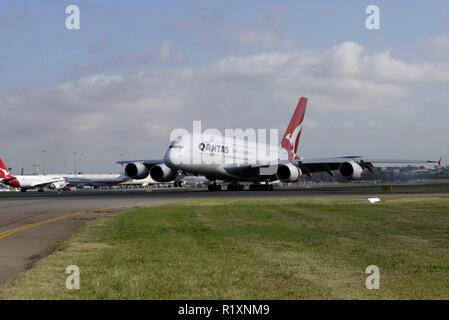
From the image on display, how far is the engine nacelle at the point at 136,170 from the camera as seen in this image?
5581cm

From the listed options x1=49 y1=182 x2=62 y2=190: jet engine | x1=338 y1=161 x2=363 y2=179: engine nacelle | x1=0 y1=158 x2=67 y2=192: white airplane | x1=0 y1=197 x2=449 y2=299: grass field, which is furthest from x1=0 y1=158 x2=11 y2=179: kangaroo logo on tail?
x1=0 y1=197 x2=449 y2=299: grass field

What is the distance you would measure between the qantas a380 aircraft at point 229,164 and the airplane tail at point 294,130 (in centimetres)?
783

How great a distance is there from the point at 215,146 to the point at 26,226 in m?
34.8

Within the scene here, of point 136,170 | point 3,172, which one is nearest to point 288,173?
point 136,170

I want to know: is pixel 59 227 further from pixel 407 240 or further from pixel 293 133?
pixel 293 133

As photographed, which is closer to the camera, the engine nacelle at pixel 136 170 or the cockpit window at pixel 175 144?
the cockpit window at pixel 175 144

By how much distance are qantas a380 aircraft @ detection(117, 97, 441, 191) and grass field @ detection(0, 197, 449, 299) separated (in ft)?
101

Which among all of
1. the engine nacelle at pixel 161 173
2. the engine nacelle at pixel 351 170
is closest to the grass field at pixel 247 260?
the engine nacelle at pixel 351 170

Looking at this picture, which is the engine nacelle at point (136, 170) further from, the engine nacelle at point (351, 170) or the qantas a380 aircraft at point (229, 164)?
the engine nacelle at point (351, 170)

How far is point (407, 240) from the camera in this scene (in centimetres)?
1377

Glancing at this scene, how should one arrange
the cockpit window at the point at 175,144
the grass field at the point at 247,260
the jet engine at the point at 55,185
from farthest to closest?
the jet engine at the point at 55,185
the cockpit window at the point at 175,144
the grass field at the point at 247,260

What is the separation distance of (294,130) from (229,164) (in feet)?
58.4

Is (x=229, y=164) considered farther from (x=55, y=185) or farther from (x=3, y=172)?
(x=55, y=185)
